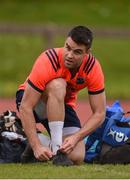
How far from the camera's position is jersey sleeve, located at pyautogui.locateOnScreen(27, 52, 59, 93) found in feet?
30.0

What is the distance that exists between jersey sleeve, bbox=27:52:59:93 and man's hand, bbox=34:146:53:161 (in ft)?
1.93

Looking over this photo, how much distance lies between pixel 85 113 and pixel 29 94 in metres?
7.20


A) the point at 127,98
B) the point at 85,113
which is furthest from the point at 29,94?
the point at 127,98

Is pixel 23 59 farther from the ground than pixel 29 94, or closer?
closer

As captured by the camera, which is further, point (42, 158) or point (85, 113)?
point (85, 113)

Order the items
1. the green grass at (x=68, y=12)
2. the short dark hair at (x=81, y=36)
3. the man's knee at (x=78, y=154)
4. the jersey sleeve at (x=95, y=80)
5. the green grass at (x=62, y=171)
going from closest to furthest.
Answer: the green grass at (x=62, y=171)
the short dark hair at (x=81, y=36)
the jersey sleeve at (x=95, y=80)
the man's knee at (x=78, y=154)
the green grass at (x=68, y=12)

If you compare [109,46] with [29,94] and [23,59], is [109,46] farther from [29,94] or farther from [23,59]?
[29,94]

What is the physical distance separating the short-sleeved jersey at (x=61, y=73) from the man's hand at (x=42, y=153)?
23.1 inches

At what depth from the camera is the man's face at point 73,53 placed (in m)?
9.09

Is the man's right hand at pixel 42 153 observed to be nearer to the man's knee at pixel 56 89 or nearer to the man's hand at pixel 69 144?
the man's hand at pixel 69 144

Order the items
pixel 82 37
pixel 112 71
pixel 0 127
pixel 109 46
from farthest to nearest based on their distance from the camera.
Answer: pixel 109 46 < pixel 112 71 < pixel 0 127 < pixel 82 37

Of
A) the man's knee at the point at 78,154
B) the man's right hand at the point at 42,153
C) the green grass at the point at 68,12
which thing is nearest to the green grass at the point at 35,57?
the green grass at the point at 68,12

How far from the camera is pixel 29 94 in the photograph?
361 inches

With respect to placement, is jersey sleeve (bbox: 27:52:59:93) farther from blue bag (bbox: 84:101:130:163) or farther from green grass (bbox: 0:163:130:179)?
blue bag (bbox: 84:101:130:163)
